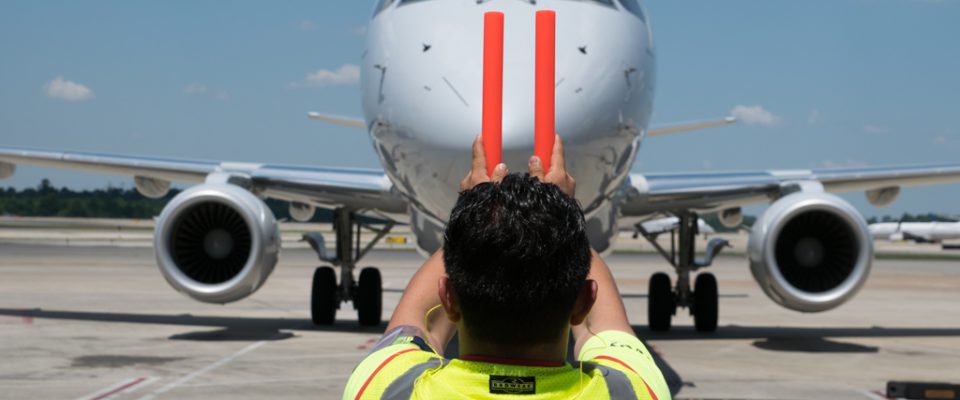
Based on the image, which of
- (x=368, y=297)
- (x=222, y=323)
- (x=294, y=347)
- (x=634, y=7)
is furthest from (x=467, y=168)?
(x=222, y=323)

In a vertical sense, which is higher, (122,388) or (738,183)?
(738,183)

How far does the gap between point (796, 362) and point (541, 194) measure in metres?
8.53

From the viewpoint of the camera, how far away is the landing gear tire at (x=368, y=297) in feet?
40.7

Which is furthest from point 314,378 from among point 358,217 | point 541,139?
point 541,139

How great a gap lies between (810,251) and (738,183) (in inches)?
51.8

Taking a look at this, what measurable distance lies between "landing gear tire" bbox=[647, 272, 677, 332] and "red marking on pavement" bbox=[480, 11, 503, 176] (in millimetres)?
10541

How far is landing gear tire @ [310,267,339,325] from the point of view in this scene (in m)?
12.3

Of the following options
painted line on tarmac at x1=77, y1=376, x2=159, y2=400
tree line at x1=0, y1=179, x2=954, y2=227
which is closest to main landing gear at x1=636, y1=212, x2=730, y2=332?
painted line on tarmac at x1=77, y1=376, x2=159, y2=400

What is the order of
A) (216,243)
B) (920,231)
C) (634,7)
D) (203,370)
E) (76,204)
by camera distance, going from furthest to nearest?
(76,204) < (920,231) < (216,243) < (203,370) < (634,7)

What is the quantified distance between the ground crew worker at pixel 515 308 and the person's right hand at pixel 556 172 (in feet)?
1.09

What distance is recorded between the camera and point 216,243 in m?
10.4

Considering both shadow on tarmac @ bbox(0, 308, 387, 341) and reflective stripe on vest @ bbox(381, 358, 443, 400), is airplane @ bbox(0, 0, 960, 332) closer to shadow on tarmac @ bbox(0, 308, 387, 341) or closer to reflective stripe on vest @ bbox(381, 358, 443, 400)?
shadow on tarmac @ bbox(0, 308, 387, 341)

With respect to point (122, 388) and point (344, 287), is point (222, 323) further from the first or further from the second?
point (122, 388)

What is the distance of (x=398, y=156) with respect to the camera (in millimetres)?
7207
